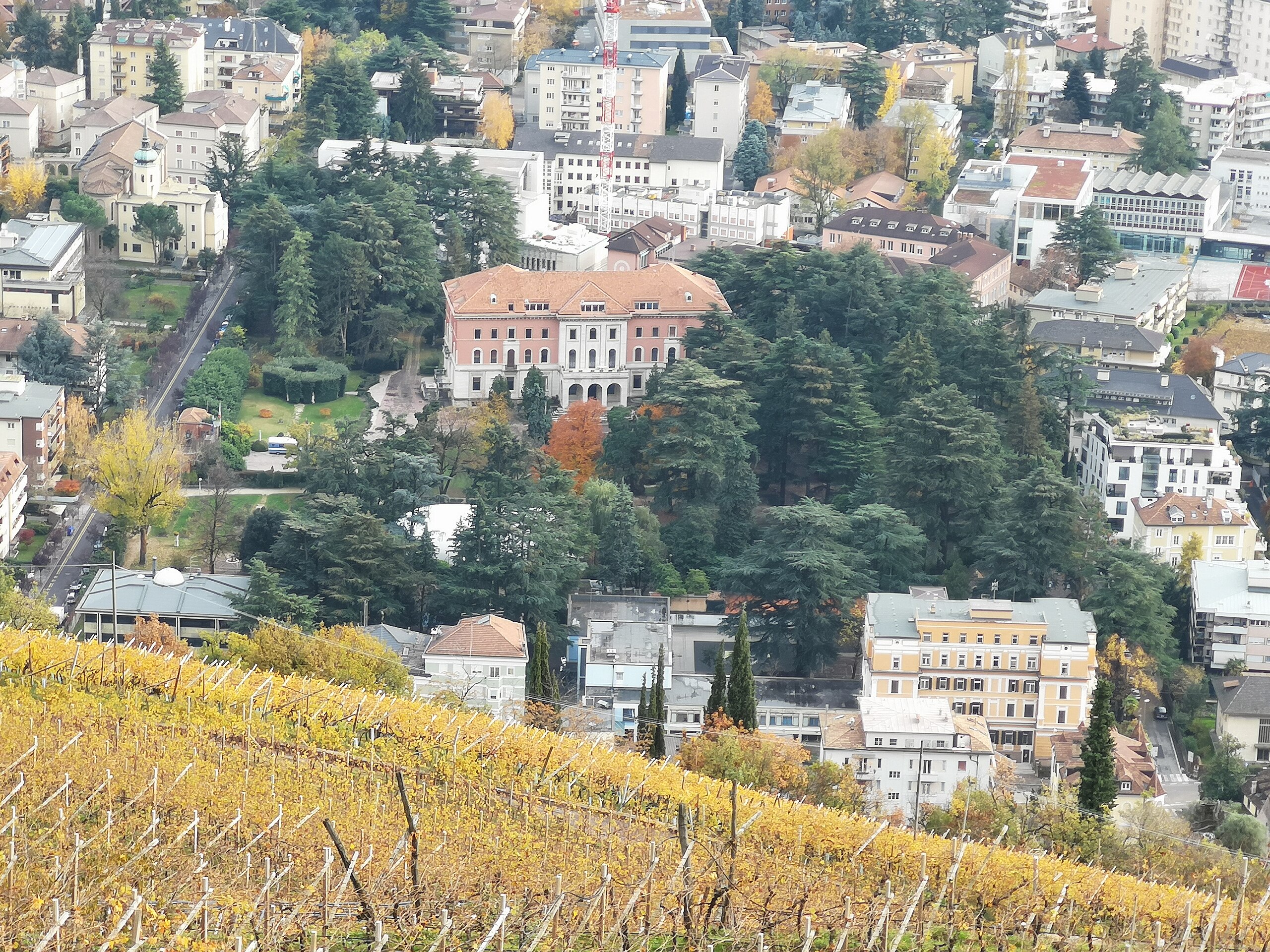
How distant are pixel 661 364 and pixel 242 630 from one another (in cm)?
2014

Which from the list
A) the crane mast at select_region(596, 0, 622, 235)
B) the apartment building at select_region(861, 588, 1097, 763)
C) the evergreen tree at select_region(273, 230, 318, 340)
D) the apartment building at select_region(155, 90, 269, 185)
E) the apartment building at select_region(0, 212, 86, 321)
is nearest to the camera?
the apartment building at select_region(861, 588, 1097, 763)

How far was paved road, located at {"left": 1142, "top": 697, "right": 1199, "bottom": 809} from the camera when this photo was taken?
50.6m

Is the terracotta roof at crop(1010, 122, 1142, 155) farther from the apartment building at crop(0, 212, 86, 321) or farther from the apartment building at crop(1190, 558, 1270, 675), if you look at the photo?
the apartment building at crop(0, 212, 86, 321)

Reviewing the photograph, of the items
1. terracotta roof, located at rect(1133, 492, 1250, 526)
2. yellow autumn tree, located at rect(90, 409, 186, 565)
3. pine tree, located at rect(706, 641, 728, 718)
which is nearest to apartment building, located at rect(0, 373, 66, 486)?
yellow autumn tree, located at rect(90, 409, 186, 565)

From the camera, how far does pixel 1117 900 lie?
34562mm

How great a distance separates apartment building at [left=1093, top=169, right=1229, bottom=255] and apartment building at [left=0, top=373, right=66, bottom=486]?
3392 cm

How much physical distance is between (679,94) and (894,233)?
50.8ft

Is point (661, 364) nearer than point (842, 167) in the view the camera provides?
Yes

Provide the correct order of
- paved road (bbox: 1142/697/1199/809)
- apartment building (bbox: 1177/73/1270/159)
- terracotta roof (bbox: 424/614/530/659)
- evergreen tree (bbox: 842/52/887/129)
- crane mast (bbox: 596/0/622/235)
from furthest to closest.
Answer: apartment building (bbox: 1177/73/1270/159), evergreen tree (bbox: 842/52/887/129), crane mast (bbox: 596/0/622/235), terracotta roof (bbox: 424/614/530/659), paved road (bbox: 1142/697/1199/809)

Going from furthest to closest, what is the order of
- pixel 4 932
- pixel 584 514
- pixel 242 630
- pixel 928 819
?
pixel 584 514 < pixel 242 630 < pixel 928 819 < pixel 4 932

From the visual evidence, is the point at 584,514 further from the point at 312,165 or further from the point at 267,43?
the point at 267,43

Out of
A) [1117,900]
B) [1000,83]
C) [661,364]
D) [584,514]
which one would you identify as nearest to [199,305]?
[661,364]

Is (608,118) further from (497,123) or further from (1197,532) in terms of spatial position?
(1197,532)

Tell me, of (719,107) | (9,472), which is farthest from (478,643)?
(719,107)
